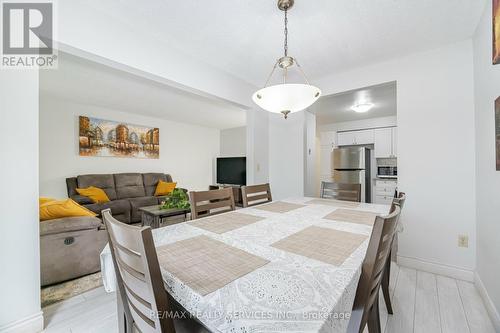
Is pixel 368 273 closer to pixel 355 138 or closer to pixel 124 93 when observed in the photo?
pixel 124 93

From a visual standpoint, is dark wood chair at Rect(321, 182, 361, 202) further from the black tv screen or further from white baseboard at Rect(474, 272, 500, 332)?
the black tv screen

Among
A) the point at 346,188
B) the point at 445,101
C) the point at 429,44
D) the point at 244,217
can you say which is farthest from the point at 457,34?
the point at 244,217

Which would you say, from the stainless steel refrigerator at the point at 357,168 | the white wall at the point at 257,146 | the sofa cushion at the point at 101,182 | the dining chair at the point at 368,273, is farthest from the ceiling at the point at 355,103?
the sofa cushion at the point at 101,182

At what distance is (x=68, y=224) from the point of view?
190 cm

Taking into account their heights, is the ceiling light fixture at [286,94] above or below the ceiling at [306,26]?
below

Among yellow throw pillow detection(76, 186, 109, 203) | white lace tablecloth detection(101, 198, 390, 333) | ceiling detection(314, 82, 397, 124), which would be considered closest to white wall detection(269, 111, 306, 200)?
ceiling detection(314, 82, 397, 124)

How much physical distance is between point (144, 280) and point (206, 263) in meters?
0.22

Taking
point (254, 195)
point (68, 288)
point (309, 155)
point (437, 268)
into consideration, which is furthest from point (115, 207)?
point (437, 268)

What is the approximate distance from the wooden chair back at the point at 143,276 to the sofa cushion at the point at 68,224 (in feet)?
5.06

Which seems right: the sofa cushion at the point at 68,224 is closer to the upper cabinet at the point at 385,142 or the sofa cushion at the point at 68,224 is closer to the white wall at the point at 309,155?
the white wall at the point at 309,155

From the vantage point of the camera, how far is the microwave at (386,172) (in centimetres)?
467

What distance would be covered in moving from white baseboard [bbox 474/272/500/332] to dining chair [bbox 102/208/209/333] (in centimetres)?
190

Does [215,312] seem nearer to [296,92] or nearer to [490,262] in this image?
[296,92]

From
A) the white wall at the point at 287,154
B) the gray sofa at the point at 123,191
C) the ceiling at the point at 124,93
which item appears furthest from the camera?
the gray sofa at the point at 123,191
